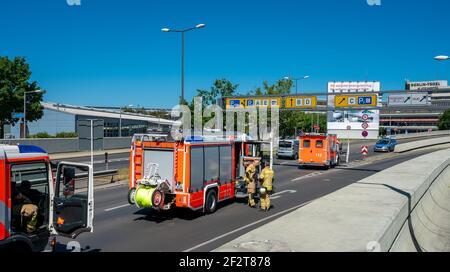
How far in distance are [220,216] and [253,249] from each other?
6815 mm

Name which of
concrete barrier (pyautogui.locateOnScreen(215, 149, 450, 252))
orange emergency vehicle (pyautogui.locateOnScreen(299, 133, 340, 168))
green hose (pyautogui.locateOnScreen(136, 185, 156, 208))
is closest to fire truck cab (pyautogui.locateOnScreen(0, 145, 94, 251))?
concrete barrier (pyautogui.locateOnScreen(215, 149, 450, 252))

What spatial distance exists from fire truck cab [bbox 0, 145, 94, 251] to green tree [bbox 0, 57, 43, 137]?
39776 millimetres

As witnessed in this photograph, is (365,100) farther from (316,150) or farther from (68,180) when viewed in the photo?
(68,180)

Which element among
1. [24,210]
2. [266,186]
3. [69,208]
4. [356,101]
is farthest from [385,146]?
[24,210]

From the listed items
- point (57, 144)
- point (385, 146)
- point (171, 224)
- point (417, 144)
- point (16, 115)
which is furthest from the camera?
point (417, 144)

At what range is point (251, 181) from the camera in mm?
14641

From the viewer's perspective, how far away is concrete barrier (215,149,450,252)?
7.15 metres

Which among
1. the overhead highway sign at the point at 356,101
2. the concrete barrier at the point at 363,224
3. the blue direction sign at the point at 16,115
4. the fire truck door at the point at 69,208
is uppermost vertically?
the overhead highway sign at the point at 356,101

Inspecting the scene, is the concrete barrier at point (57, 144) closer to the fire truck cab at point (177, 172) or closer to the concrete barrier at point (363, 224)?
the fire truck cab at point (177, 172)

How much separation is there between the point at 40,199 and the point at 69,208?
1.77ft

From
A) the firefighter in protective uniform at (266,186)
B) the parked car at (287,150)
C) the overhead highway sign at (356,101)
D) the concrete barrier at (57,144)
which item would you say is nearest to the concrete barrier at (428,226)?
the firefighter in protective uniform at (266,186)

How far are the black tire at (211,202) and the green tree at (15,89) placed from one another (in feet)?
120

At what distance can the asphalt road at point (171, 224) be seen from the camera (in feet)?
32.7

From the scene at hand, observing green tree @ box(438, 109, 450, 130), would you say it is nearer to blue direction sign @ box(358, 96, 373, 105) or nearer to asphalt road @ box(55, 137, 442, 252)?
blue direction sign @ box(358, 96, 373, 105)
